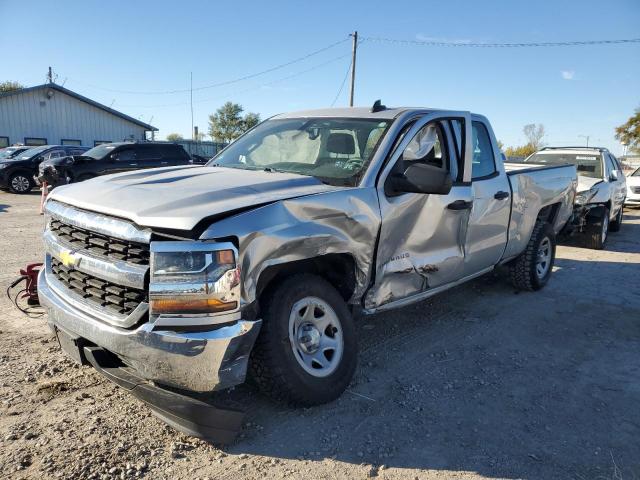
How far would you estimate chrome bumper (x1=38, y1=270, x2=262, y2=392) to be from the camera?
252cm

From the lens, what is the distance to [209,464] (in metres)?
2.67

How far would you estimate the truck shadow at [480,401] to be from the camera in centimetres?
283

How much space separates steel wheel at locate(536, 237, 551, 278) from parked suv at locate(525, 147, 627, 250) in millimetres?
2823

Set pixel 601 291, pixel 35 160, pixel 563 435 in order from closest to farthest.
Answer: pixel 563 435 < pixel 601 291 < pixel 35 160

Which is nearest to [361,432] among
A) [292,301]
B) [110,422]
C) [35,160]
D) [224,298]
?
[292,301]

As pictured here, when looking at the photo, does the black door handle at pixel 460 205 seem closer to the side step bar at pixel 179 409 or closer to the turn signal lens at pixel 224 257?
the turn signal lens at pixel 224 257

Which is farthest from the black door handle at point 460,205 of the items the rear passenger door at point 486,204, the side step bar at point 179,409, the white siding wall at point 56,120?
the white siding wall at point 56,120

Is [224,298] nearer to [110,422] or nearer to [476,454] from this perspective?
[110,422]

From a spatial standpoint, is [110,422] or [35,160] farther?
[35,160]

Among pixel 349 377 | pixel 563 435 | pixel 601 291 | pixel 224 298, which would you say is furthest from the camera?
pixel 601 291

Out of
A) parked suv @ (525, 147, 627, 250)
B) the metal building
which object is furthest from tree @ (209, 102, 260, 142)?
parked suv @ (525, 147, 627, 250)

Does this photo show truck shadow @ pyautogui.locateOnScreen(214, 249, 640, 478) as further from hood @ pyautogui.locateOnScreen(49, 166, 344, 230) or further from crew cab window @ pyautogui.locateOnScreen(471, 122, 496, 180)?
crew cab window @ pyautogui.locateOnScreen(471, 122, 496, 180)

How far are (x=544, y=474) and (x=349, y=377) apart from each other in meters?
1.24

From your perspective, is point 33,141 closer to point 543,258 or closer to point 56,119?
point 56,119
